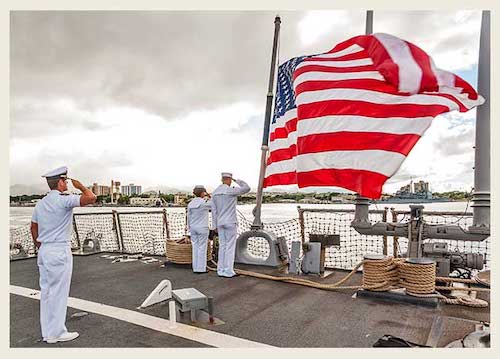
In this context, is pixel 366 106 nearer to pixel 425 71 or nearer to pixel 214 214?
pixel 425 71

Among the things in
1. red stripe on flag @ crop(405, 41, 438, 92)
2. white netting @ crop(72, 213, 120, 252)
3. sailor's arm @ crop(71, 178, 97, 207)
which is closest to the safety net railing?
white netting @ crop(72, 213, 120, 252)

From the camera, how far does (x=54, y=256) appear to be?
355 cm

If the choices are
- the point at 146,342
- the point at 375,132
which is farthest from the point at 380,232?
the point at 146,342

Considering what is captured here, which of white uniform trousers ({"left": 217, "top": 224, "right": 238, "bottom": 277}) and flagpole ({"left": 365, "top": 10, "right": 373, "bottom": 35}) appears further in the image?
white uniform trousers ({"left": 217, "top": 224, "right": 238, "bottom": 277})

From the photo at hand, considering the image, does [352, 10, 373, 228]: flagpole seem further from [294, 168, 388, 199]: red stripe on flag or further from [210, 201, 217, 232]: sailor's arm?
[210, 201, 217, 232]: sailor's arm

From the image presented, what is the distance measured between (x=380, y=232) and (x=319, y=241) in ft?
3.44

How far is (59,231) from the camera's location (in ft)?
11.8

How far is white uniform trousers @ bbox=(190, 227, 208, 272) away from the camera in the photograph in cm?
660

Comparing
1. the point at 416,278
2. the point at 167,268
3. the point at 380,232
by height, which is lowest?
the point at 167,268

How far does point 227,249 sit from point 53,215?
328 centimetres

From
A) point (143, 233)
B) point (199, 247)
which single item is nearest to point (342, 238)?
point (199, 247)

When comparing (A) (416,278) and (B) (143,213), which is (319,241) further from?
(B) (143,213)

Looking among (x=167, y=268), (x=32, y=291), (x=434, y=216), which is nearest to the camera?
(x=32, y=291)

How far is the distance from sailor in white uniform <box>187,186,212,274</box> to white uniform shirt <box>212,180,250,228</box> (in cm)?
25
